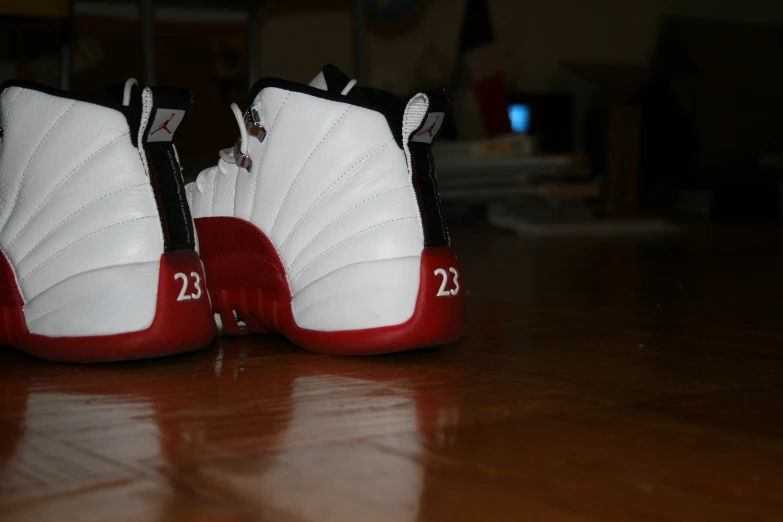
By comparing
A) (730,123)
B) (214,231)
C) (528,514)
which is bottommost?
(528,514)

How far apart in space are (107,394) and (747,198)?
13.7ft

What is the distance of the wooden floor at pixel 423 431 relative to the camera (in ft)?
1.42

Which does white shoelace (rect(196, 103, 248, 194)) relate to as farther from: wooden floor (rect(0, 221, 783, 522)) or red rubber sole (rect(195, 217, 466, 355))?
wooden floor (rect(0, 221, 783, 522))

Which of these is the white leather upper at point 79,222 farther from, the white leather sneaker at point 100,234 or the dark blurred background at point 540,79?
the dark blurred background at point 540,79

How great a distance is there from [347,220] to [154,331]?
18 cm

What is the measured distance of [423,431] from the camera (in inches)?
22.4

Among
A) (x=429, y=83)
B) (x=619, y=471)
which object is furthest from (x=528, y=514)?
(x=429, y=83)

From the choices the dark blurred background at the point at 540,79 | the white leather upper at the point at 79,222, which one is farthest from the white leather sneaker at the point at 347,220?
the dark blurred background at the point at 540,79

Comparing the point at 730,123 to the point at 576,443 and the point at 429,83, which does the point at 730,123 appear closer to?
the point at 429,83

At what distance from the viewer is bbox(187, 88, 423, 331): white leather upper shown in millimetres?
809

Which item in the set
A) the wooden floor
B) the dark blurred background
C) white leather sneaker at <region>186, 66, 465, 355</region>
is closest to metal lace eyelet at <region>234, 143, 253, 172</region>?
white leather sneaker at <region>186, 66, 465, 355</region>

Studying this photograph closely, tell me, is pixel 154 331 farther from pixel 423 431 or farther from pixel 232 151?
pixel 423 431

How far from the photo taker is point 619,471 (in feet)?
1.60

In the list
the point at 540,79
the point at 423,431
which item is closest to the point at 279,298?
the point at 423,431
